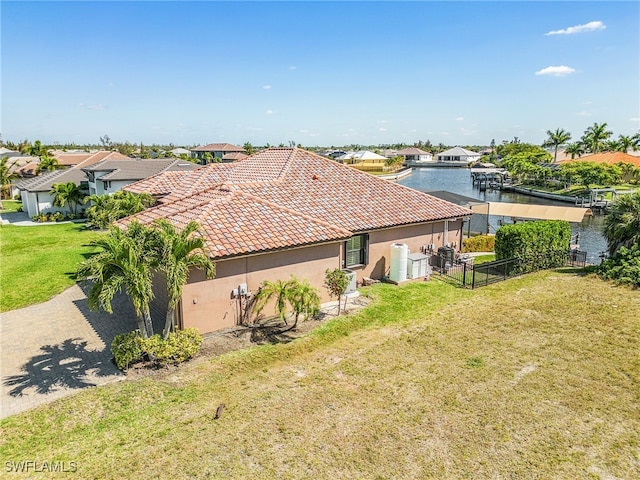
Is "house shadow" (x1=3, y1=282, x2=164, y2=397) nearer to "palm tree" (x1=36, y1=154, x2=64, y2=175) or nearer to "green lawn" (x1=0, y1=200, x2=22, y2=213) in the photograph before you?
"green lawn" (x1=0, y1=200, x2=22, y2=213)

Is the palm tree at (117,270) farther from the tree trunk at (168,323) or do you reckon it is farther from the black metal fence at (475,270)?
the black metal fence at (475,270)

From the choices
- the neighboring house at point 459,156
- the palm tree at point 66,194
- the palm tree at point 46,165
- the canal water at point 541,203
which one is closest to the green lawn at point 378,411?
the canal water at point 541,203

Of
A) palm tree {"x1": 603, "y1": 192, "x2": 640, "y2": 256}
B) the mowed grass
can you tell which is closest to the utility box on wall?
palm tree {"x1": 603, "y1": 192, "x2": 640, "y2": 256}

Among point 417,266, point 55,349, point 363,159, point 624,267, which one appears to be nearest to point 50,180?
point 55,349

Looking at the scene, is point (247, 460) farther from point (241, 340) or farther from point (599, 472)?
point (599, 472)

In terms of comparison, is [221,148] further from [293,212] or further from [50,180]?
[293,212]

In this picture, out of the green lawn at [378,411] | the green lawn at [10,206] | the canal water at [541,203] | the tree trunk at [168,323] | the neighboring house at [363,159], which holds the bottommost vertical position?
the canal water at [541,203]
